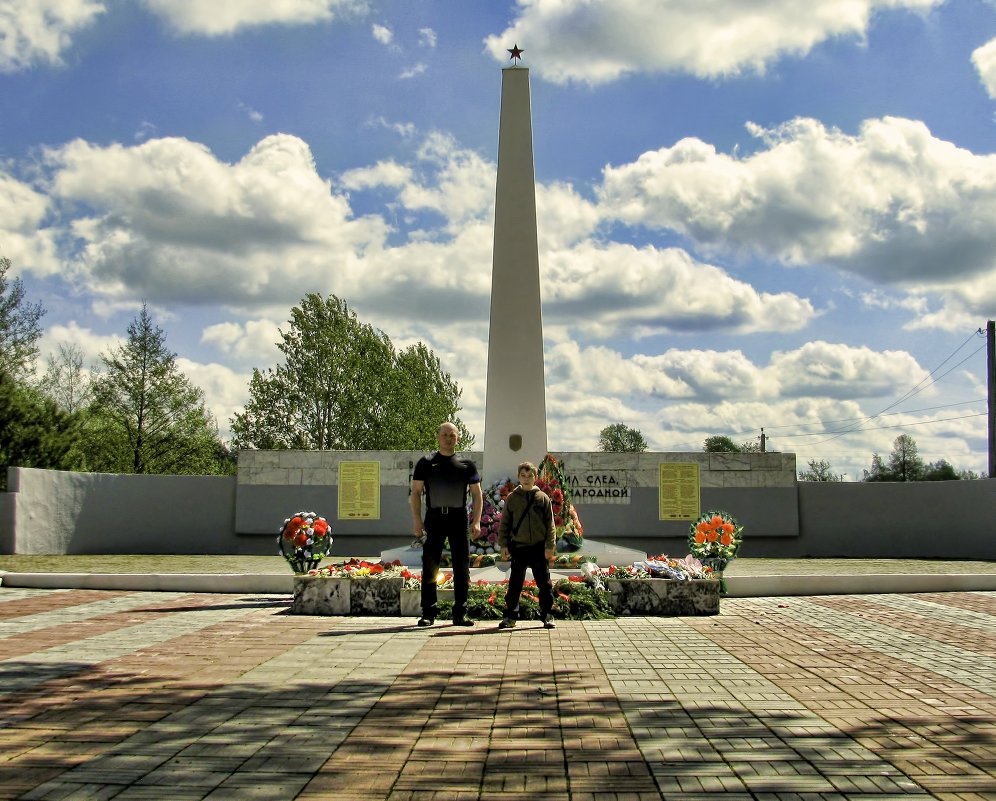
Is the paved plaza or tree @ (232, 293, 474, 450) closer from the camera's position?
the paved plaza

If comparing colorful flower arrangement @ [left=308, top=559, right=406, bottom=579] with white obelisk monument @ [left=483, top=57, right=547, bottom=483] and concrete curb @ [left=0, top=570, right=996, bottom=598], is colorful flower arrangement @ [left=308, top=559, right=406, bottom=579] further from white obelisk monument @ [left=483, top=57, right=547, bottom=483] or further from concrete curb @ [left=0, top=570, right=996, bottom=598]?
white obelisk monument @ [left=483, top=57, right=547, bottom=483]

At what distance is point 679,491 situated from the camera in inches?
910

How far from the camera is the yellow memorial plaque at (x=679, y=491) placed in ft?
75.6

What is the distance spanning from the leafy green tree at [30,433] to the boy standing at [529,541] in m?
18.0

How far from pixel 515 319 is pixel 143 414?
65.7 ft

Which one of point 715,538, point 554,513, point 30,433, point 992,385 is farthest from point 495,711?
point 992,385

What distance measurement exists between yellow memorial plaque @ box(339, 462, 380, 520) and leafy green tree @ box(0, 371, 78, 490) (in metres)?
7.55

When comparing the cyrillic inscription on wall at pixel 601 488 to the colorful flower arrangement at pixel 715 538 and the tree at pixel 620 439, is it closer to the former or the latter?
the colorful flower arrangement at pixel 715 538

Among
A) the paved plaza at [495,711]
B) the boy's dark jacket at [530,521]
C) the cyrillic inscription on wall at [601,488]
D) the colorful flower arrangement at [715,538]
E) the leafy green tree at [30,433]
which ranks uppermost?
the leafy green tree at [30,433]

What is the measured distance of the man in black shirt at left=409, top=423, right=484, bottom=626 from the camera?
9.09 meters

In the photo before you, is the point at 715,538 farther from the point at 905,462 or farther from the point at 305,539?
the point at 905,462

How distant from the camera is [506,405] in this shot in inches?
608

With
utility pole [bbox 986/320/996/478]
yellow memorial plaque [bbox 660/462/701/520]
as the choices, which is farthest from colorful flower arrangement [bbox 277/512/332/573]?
utility pole [bbox 986/320/996/478]

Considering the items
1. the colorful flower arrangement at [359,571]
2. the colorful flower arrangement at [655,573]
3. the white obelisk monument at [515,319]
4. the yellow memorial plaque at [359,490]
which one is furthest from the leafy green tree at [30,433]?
the colorful flower arrangement at [655,573]
